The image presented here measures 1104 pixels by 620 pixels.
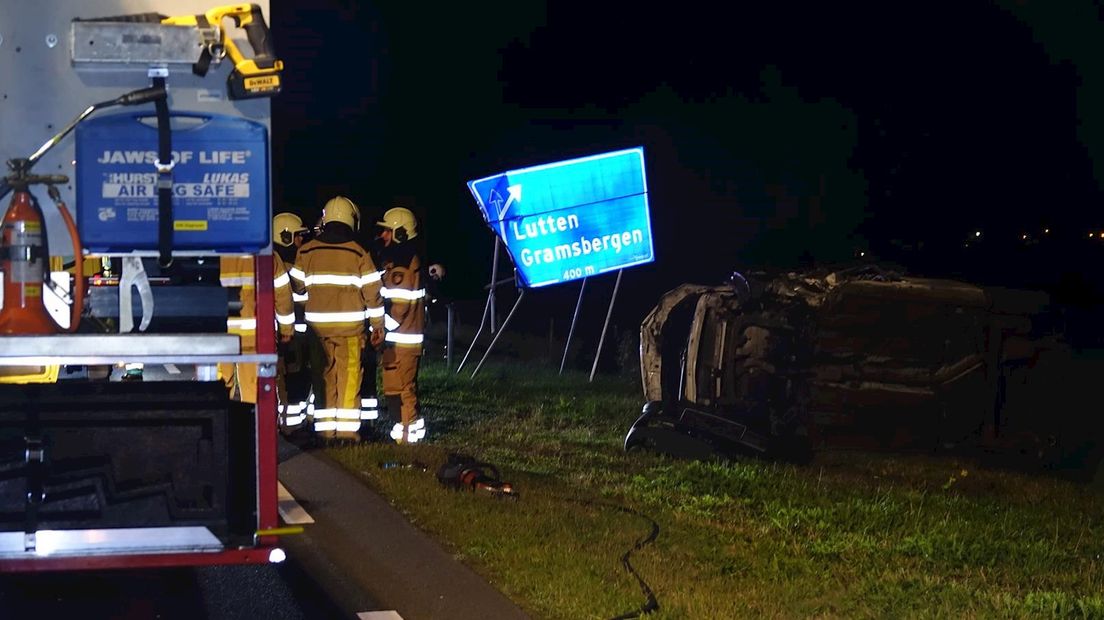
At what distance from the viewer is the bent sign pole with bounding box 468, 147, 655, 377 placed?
55.4 feet

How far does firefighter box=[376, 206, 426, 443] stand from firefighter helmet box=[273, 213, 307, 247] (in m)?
0.87

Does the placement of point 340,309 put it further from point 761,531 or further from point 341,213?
point 761,531

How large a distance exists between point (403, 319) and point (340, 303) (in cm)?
58

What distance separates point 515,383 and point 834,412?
655 centimetres

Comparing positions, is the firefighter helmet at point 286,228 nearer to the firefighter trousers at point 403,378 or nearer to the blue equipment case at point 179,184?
the firefighter trousers at point 403,378

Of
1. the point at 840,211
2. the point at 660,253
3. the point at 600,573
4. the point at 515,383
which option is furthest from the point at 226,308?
the point at 840,211

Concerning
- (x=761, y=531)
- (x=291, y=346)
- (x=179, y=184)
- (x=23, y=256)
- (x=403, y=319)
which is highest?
(x=179, y=184)

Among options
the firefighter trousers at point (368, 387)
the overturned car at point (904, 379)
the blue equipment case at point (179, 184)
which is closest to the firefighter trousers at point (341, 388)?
the firefighter trousers at point (368, 387)

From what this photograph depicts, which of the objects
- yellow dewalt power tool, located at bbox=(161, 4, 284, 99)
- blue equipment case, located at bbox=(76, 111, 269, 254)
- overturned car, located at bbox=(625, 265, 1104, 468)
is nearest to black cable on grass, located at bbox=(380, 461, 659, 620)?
overturned car, located at bbox=(625, 265, 1104, 468)

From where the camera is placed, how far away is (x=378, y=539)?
804cm

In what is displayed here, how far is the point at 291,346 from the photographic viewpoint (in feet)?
38.8

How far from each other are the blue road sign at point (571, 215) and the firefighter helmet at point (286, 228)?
482cm

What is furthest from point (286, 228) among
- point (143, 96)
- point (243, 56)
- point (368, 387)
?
point (143, 96)

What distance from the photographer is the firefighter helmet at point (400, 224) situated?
37.9 feet
